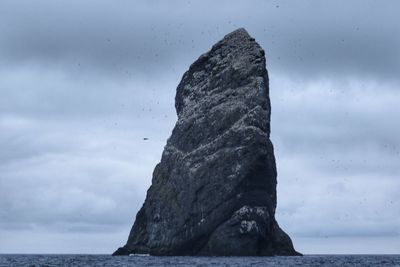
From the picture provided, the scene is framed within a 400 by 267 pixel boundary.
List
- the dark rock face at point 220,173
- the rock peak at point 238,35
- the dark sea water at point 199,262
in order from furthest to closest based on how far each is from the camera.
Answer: the rock peak at point 238,35 → the dark rock face at point 220,173 → the dark sea water at point 199,262

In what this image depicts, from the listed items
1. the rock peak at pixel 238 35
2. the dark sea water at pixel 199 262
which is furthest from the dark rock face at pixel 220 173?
the dark sea water at pixel 199 262

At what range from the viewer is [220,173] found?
431 feet

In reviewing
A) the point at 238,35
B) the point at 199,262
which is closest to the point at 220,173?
the point at 238,35

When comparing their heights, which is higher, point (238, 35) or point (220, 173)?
point (238, 35)

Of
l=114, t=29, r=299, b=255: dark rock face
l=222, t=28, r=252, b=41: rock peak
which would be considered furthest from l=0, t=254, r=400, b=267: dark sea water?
l=222, t=28, r=252, b=41: rock peak

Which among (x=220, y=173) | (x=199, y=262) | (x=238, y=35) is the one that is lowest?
(x=199, y=262)

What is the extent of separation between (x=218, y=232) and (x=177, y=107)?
114ft

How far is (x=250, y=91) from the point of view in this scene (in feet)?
450

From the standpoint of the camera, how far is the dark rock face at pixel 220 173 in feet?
422

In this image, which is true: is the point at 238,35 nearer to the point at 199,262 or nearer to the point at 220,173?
the point at 220,173

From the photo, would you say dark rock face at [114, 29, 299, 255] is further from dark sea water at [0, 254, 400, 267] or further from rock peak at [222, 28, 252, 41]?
dark sea water at [0, 254, 400, 267]

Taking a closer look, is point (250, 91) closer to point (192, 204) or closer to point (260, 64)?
point (260, 64)

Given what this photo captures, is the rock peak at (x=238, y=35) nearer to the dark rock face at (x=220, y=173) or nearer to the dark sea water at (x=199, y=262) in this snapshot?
the dark rock face at (x=220, y=173)

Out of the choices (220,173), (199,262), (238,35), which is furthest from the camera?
(238,35)
